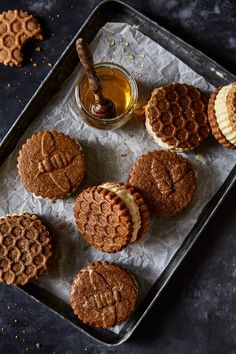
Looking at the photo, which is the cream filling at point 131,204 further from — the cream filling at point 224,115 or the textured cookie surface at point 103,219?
the cream filling at point 224,115

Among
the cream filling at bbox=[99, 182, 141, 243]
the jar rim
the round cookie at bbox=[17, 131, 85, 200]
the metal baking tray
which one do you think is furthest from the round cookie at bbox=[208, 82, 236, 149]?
the round cookie at bbox=[17, 131, 85, 200]

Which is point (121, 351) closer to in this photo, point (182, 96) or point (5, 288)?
point (5, 288)

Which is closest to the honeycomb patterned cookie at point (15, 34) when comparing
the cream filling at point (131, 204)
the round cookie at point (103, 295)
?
Result: the cream filling at point (131, 204)

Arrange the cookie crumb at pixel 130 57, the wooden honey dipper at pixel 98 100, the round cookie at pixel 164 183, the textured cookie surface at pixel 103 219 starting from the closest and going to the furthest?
the wooden honey dipper at pixel 98 100 → the textured cookie surface at pixel 103 219 → the round cookie at pixel 164 183 → the cookie crumb at pixel 130 57

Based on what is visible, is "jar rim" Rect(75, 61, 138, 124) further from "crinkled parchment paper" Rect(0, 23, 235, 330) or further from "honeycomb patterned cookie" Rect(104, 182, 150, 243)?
"honeycomb patterned cookie" Rect(104, 182, 150, 243)

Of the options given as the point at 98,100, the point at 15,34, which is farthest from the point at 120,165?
the point at 15,34

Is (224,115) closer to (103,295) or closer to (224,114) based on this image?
(224,114)

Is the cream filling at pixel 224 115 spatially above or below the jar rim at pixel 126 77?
below

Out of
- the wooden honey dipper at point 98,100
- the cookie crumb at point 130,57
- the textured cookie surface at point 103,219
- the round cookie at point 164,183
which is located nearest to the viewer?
the wooden honey dipper at point 98,100
